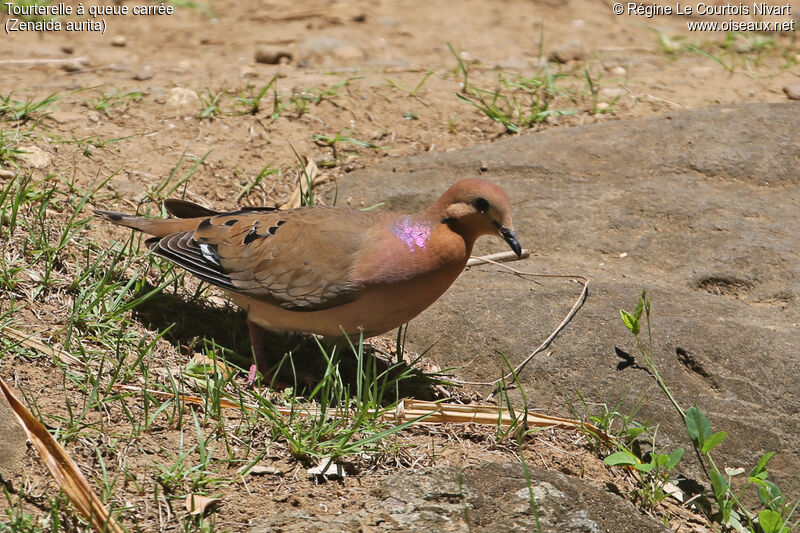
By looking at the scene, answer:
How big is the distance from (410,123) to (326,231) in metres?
2.26

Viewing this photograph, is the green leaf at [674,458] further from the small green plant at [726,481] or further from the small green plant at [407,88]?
the small green plant at [407,88]

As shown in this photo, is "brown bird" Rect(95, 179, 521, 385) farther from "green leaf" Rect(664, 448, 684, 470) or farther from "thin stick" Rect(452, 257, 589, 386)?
"green leaf" Rect(664, 448, 684, 470)

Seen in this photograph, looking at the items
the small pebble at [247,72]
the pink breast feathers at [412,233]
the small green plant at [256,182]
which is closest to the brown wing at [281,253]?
the pink breast feathers at [412,233]

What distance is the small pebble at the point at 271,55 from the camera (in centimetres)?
695

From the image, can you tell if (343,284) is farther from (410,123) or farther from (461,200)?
(410,123)

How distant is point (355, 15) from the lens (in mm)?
8172

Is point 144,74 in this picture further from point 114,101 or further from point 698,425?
point 698,425

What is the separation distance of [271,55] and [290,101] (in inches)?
42.9

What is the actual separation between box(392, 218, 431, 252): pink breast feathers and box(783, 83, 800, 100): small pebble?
409cm

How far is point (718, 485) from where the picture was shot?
11.5 ft

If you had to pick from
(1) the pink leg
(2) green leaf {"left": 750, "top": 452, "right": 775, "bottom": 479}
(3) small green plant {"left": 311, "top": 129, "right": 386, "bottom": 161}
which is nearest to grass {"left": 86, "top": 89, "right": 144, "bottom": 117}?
(3) small green plant {"left": 311, "top": 129, "right": 386, "bottom": 161}

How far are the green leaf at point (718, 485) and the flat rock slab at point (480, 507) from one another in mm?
339

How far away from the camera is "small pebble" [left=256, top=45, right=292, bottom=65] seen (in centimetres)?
695

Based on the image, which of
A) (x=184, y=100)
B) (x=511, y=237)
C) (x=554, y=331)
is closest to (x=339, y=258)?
(x=511, y=237)
